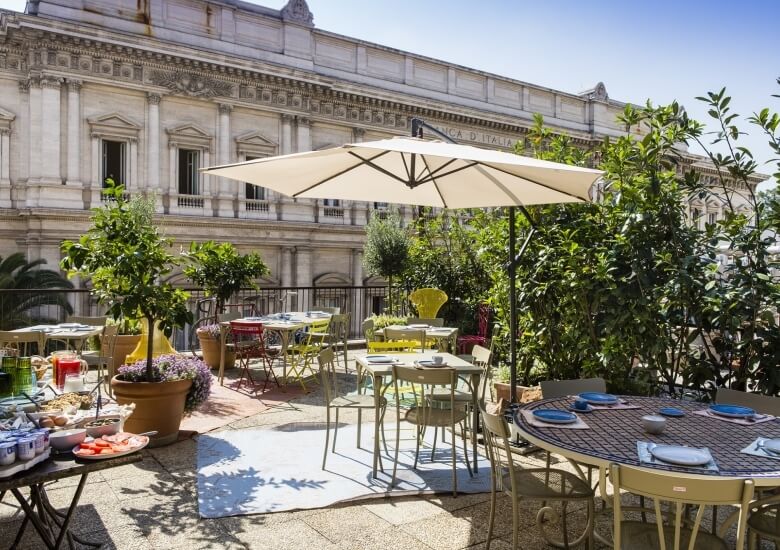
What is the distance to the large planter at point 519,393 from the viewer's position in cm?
579

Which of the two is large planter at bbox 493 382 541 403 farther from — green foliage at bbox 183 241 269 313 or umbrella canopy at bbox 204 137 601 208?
green foliage at bbox 183 241 269 313

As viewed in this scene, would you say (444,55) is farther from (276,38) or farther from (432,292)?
(432,292)

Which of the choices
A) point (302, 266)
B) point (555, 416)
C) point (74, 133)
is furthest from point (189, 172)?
point (555, 416)

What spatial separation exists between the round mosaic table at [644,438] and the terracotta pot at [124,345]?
6.64 meters

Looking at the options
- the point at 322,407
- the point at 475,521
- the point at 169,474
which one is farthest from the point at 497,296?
the point at 169,474

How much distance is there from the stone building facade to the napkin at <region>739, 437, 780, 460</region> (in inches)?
502

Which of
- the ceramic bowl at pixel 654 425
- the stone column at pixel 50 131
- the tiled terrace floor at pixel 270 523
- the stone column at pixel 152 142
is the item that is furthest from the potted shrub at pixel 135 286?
the stone column at pixel 152 142

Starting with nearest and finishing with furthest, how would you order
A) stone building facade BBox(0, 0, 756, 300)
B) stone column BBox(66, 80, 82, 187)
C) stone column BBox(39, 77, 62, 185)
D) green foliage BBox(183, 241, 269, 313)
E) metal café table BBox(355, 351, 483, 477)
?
metal café table BBox(355, 351, 483, 477) → green foliage BBox(183, 241, 269, 313) → stone column BBox(39, 77, 62, 185) → stone building facade BBox(0, 0, 756, 300) → stone column BBox(66, 80, 82, 187)

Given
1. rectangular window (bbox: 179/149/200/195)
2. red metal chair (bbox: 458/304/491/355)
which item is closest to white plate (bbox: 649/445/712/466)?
red metal chair (bbox: 458/304/491/355)

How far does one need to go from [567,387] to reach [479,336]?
5653mm

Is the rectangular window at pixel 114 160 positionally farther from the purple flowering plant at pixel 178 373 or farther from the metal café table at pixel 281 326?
the purple flowering plant at pixel 178 373

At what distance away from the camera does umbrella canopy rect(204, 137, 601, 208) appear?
416cm

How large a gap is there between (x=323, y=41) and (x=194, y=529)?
2166cm

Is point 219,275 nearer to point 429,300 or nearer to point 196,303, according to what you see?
point 196,303
